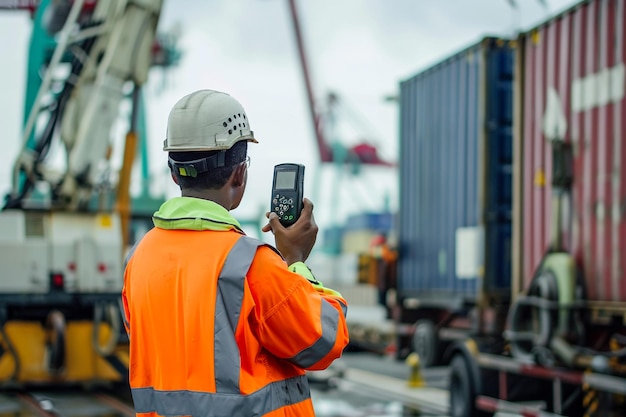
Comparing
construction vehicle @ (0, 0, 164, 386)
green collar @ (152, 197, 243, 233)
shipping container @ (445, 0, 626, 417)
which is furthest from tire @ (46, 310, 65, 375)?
green collar @ (152, 197, 243, 233)

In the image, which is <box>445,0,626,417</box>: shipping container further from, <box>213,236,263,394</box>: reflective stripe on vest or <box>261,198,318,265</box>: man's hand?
<box>213,236,263,394</box>: reflective stripe on vest

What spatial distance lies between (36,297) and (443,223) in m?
5.07

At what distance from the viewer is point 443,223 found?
11.3m

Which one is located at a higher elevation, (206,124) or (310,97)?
(310,97)

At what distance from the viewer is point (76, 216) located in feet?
37.4

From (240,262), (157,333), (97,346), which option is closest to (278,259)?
(240,262)

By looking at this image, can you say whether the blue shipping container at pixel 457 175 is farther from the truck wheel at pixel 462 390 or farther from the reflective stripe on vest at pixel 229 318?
the reflective stripe on vest at pixel 229 318

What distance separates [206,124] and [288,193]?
31 cm

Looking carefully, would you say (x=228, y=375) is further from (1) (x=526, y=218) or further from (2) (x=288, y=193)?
(1) (x=526, y=218)

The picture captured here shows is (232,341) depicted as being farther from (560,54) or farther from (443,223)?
(443,223)

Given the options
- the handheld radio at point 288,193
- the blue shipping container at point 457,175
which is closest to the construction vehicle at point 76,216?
the blue shipping container at point 457,175

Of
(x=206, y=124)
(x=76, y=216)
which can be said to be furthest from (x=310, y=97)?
(x=206, y=124)

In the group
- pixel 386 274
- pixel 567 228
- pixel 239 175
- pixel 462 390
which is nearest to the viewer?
pixel 239 175

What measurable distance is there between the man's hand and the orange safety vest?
0.52 feet
